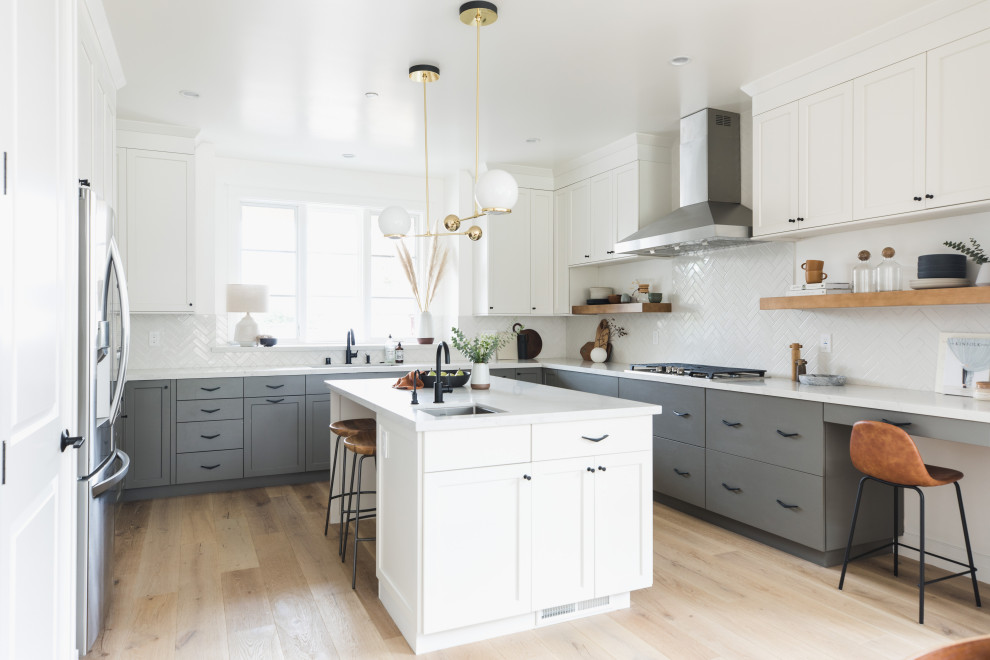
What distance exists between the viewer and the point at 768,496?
11.6 ft

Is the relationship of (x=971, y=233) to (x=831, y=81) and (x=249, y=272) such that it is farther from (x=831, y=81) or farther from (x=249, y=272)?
(x=249, y=272)

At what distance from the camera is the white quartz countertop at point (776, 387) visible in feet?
9.18

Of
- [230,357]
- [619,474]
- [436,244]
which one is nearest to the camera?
[619,474]

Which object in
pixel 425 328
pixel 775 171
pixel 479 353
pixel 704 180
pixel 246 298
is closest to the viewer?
pixel 479 353

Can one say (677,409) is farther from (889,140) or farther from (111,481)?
(111,481)

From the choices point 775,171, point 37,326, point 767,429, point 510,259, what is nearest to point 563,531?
point 767,429

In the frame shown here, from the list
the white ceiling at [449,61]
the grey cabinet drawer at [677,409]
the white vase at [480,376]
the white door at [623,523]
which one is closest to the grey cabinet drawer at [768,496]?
the grey cabinet drawer at [677,409]

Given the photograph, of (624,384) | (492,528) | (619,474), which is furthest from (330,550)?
(624,384)

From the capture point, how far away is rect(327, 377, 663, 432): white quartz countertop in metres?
2.44

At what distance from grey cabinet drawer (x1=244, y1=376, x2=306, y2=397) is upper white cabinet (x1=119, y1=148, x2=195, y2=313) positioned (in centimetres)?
70

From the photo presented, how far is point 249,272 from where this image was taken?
5.62 meters

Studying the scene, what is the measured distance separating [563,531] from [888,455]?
1419 millimetres

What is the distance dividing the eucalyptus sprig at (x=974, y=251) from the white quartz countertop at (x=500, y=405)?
1.61 m

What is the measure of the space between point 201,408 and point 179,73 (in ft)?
7.36
